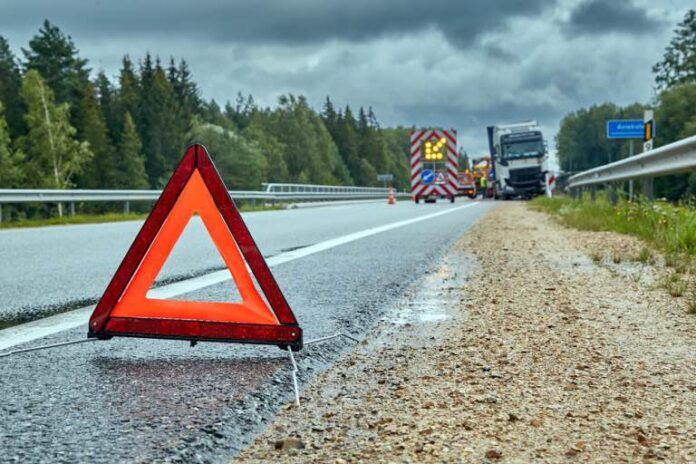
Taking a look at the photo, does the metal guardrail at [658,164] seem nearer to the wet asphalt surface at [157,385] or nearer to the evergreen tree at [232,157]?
the wet asphalt surface at [157,385]

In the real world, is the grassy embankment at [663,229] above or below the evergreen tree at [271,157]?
below

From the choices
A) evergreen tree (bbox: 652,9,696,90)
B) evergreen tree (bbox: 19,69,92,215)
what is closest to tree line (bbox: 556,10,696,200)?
evergreen tree (bbox: 652,9,696,90)

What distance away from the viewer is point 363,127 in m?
157

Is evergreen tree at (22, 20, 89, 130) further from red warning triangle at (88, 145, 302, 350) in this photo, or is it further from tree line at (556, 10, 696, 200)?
red warning triangle at (88, 145, 302, 350)

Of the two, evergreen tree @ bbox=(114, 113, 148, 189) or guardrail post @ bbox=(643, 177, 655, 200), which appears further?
evergreen tree @ bbox=(114, 113, 148, 189)

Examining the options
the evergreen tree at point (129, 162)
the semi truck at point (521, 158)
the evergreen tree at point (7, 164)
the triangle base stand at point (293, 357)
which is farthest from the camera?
the evergreen tree at point (129, 162)

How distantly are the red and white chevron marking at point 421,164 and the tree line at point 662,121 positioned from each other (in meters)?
8.53

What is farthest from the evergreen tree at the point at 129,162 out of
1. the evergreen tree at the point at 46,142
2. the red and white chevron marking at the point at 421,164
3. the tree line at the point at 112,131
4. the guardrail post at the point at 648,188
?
the guardrail post at the point at 648,188

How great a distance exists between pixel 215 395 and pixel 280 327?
61 centimetres

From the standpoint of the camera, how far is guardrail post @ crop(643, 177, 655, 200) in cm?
955

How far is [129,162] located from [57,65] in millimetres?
11846

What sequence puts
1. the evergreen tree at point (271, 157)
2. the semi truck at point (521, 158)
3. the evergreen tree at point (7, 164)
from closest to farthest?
the semi truck at point (521, 158) → the evergreen tree at point (7, 164) → the evergreen tree at point (271, 157)

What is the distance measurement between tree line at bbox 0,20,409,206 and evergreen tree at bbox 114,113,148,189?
10 centimetres

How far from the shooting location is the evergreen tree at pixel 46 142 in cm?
6456
